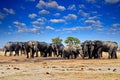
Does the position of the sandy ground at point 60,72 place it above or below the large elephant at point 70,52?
below

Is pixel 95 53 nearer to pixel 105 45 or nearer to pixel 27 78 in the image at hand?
pixel 105 45

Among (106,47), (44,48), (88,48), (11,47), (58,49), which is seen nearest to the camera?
(106,47)

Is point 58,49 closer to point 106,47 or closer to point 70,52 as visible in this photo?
point 70,52

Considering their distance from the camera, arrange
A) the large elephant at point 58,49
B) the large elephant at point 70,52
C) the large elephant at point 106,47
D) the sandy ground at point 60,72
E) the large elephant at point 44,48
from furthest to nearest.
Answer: the large elephant at point 58,49 → the large elephant at point 44,48 → the large elephant at point 70,52 → the large elephant at point 106,47 → the sandy ground at point 60,72

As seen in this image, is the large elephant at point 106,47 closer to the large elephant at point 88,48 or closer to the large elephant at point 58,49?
the large elephant at point 88,48

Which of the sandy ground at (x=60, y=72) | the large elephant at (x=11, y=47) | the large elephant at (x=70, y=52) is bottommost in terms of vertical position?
the sandy ground at (x=60, y=72)

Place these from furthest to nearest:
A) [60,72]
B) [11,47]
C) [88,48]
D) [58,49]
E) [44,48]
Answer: [58,49] < [11,47] < [44,48] < [88,48] < [60,72]

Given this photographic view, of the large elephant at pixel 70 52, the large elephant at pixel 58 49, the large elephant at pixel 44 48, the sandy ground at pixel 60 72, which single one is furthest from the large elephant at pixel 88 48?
the sandy ground at pixel 60 72

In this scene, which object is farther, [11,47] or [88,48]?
[11,47]

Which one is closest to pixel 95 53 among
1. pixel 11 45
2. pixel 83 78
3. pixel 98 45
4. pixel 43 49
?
pixel 98 45

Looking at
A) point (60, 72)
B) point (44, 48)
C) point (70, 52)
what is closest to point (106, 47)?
point (70, 52)

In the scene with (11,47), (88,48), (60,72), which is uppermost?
(11,47)

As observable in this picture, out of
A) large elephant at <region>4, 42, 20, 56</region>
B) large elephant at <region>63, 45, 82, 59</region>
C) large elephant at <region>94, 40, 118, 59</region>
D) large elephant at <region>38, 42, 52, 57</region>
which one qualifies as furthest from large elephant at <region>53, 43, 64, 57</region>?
large elephant at <region>94, 40, 118, 59</region>

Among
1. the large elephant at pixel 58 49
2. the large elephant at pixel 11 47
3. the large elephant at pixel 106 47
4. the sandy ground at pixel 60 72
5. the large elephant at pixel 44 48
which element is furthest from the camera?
the large elephant at pixel 11 47
